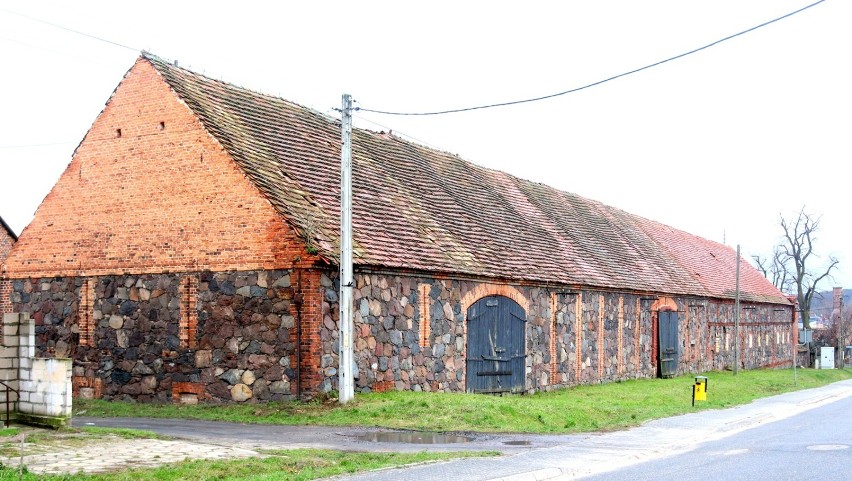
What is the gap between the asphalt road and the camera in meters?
12.3

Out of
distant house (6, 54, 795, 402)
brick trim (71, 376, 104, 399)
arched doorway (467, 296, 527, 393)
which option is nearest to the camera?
distant house (6, 54, 795, 402)

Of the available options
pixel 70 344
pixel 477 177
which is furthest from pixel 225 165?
pixel 477 177

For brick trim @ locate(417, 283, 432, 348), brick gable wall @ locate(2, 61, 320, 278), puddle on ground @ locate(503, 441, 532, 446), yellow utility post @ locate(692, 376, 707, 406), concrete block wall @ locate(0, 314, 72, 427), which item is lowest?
Result: puddle on ground @ locate(503, 441, 532, 446)

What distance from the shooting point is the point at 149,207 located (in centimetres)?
2131

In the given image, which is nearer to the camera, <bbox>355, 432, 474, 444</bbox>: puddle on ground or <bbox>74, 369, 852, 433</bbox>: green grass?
<bbox>355, 432, 474, 444</bbox>: puddle on ground

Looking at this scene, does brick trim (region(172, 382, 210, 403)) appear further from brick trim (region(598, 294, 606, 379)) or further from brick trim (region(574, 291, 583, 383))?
brick trim (region(598, 294, 606, 379))

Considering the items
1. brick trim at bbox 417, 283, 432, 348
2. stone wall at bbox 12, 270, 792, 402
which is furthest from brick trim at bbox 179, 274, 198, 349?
brick trim at bbox 417, 283, 432, 348

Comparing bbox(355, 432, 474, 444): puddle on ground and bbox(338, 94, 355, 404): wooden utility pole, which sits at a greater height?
bbox(338, 94, 355, 404): wooden utility pole

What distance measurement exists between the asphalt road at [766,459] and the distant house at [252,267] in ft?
24.7

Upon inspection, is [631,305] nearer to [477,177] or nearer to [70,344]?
[477,177]

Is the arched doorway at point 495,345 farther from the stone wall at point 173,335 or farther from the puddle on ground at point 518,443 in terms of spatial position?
the puddle on ground at point 518,443

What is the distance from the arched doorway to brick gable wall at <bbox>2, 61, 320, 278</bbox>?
638 cm

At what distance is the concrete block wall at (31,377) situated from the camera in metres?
15.8

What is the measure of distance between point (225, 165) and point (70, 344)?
605cm
